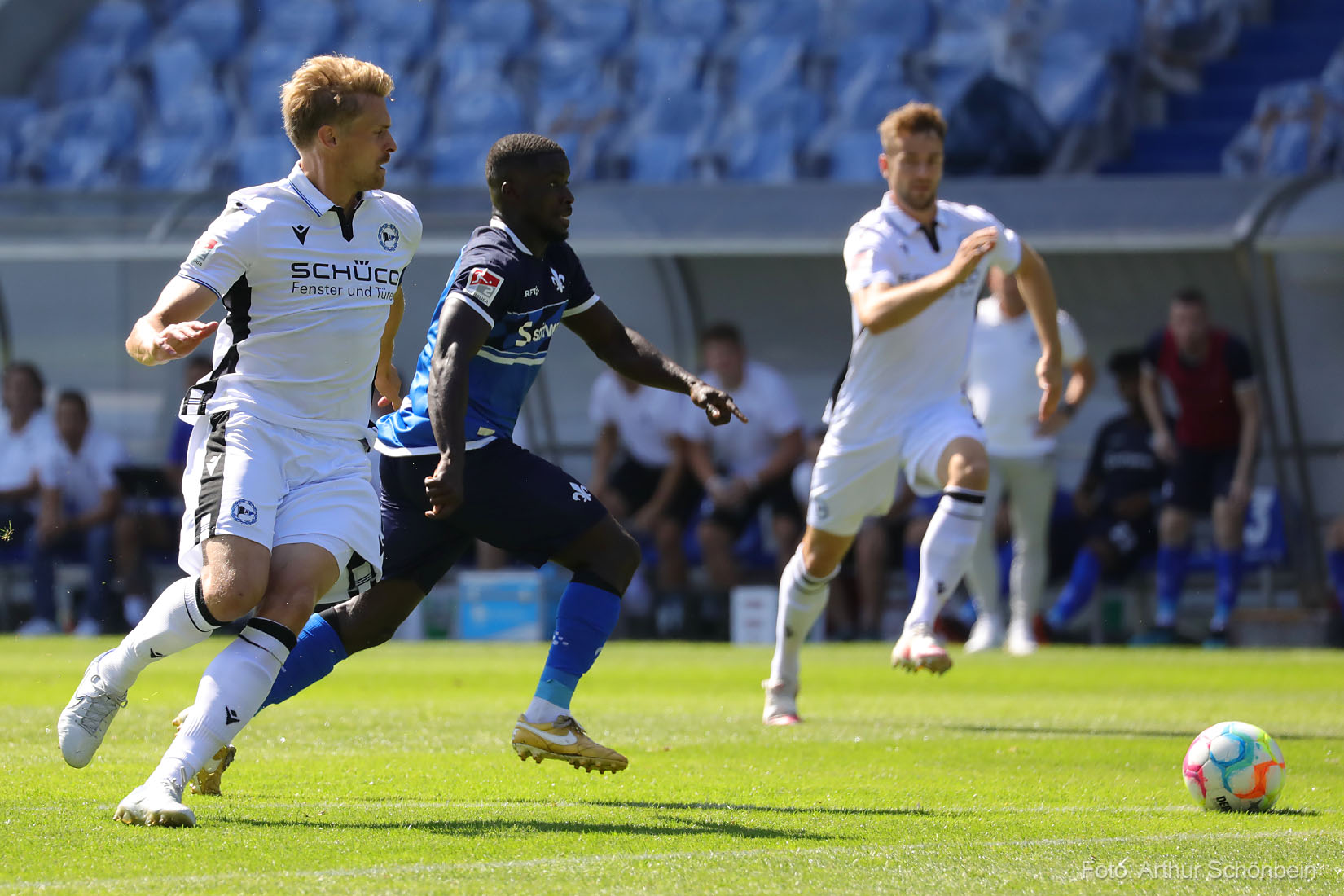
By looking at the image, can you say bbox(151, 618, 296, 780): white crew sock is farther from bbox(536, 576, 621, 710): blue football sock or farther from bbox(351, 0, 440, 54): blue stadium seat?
bbox(351, 0, 440, 54): blue stadium seat

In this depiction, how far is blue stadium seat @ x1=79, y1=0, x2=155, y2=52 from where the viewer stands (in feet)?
76.1

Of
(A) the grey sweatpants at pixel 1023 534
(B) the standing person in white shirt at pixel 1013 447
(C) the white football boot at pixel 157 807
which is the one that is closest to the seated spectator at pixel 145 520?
(B) the standing person in white shirt at pixel 1013 447

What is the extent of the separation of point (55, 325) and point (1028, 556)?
26.9 feet

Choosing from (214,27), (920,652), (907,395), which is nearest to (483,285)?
(920,652)

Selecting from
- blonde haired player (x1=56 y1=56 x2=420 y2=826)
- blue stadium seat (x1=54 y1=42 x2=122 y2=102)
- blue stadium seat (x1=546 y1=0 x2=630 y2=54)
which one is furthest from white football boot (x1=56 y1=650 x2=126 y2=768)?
blue stadium seat (x1=54 y1=42 x2=122 y2=102)

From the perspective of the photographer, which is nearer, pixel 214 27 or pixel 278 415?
pixel 278 415

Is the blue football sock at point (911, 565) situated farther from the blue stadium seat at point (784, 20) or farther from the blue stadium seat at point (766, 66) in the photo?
the blue stadium seat at point (784, 20)

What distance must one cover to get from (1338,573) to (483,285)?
9320 millimetres

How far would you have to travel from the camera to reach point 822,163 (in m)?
18.5

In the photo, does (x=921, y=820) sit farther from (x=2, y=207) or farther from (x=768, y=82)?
(x=768, y=82)

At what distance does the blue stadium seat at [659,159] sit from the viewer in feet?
62.7

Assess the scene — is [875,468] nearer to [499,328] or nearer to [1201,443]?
[499,328]

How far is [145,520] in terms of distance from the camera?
14711mm

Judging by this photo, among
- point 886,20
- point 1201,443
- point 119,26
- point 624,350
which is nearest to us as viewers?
point 624,350
